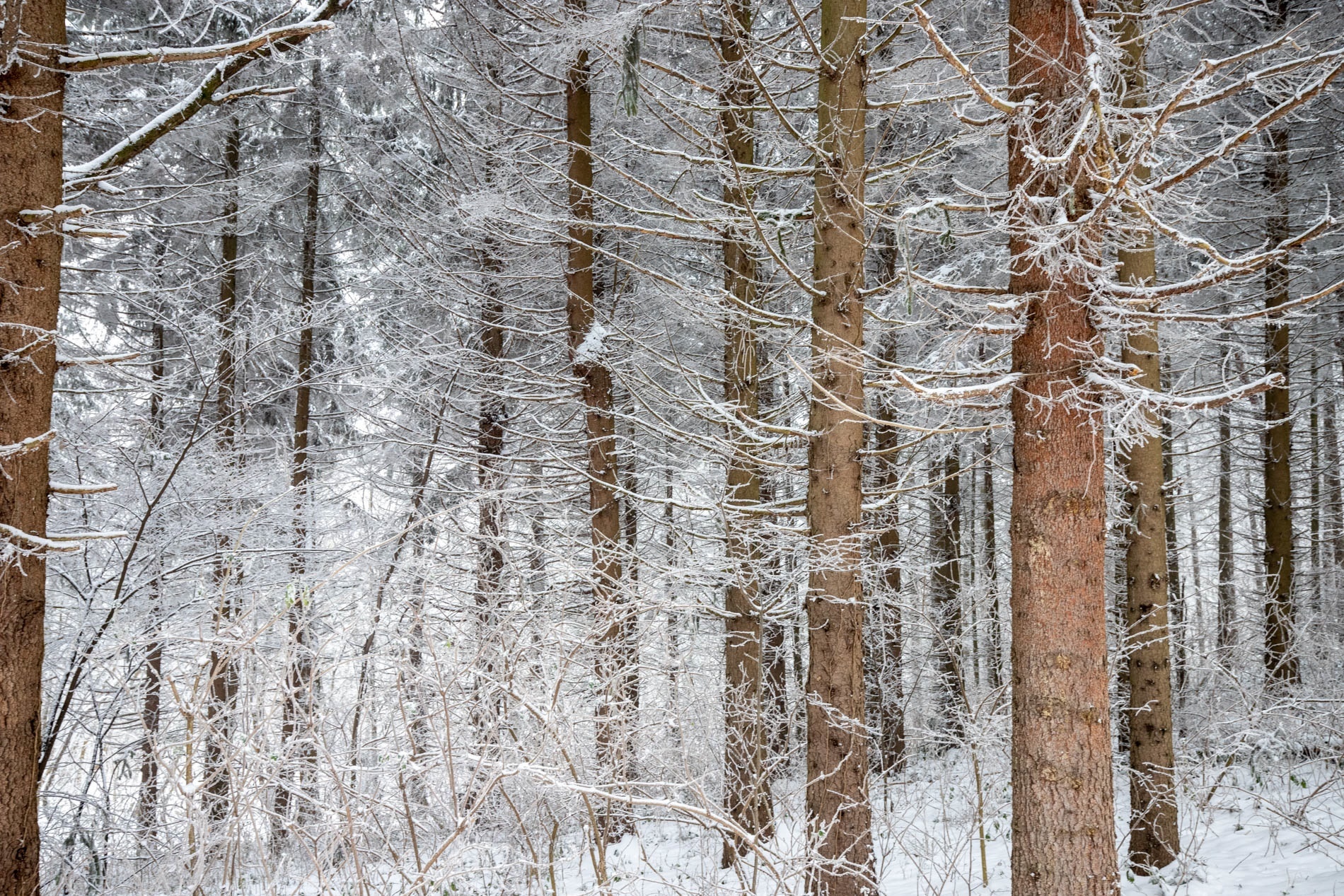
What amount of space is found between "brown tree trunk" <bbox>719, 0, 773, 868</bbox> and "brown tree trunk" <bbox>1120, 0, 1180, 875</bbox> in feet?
9.86

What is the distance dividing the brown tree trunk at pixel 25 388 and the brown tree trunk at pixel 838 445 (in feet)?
13.2

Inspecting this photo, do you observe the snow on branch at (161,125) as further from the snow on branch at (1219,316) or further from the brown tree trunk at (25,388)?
the snow on branch at (1219,316)

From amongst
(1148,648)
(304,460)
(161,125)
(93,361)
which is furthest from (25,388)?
(304,460)

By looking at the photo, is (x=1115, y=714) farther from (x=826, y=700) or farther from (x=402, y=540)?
(x=402, y=540)

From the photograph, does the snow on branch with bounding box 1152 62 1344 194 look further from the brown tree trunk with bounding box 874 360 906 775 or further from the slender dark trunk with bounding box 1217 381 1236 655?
the slender dark trunk with bounding box 1217 381 1236 655

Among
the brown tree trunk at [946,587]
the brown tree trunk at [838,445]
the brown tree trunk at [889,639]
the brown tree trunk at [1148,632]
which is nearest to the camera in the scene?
the brown tree trunk at [838,445]

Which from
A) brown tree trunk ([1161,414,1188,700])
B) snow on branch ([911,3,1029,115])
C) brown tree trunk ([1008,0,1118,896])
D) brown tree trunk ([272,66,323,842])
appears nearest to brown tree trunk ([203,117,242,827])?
brown tree trunk ([272,66,323,842])

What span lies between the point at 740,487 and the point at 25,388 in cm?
492

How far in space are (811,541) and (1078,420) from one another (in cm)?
188

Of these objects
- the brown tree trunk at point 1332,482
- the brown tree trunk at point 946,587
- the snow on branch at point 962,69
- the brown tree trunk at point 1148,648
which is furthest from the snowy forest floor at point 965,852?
the brown tree trunk at point 1332,482

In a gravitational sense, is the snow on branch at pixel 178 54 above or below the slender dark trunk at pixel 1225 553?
above

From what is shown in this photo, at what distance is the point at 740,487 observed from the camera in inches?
268

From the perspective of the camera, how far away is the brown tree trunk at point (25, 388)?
3.36 meters

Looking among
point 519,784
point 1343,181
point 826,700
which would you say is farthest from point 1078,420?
point 1343,181
